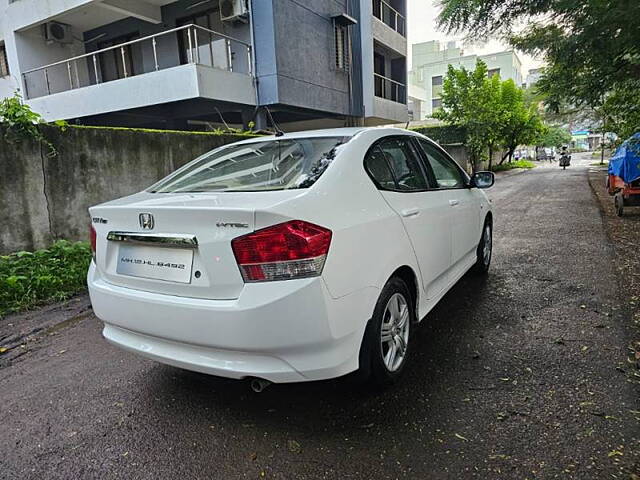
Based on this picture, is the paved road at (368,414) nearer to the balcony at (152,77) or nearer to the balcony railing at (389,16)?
the balcony at (152,77)

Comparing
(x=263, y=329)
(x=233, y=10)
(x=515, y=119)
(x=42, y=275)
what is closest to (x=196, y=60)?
(x=233, y=10)

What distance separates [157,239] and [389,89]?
716 inches

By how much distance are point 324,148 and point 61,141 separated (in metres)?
4.31

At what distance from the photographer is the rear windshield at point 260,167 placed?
8.33 ft

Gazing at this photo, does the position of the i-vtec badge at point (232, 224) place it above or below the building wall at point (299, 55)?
below

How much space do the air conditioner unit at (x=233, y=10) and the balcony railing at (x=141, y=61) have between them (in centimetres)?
59

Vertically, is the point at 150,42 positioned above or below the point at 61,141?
above

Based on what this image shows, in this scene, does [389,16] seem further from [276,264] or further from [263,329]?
[263,329]

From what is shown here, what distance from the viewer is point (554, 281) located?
184 inches

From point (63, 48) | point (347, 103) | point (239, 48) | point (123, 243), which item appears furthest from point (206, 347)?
point (63, 48)

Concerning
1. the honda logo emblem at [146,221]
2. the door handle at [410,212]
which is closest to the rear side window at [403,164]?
the door handle at [410,212]

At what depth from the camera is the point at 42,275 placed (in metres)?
4.91

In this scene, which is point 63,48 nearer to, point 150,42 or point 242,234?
point 150,42

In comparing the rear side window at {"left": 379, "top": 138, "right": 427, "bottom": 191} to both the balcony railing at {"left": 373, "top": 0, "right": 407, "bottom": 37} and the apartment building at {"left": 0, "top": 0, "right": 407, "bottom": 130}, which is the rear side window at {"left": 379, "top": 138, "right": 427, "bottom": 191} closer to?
the apartment building at {"left": 0, "top": 0, "right": 407, "bottom": 130}
